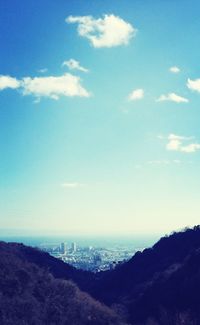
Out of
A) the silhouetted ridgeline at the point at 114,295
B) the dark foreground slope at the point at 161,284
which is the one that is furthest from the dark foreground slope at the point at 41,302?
the dark foreground slope at the point at 161,284

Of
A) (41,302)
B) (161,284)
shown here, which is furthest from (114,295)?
(41,302)

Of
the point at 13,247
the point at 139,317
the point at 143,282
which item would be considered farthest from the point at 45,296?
the point at 13,247

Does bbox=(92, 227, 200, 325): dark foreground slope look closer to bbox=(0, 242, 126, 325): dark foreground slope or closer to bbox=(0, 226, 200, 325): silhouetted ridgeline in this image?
bbox=(0, 226, 200, 325): silhouetted ridgeline

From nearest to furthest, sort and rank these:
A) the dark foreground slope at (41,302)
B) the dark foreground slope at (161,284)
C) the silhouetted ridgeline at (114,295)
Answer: the dark foreground slope at (41,302) → the silhouetted ridgeline at (114,295) → the dark foreground slope at (161,284)

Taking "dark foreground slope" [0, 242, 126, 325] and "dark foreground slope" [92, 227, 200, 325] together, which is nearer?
"dark foreground slope" [0, 242, 126, 325]

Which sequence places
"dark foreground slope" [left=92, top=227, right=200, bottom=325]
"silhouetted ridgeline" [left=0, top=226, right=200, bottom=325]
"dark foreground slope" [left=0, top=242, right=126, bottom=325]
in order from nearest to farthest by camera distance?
"dark foreground slope" [left=0, top=242, right=126, bottom=325] < "silhouetted ridgeline" [left=0, top=226, right=200, bottom=325] < "dark foreground slope" [left=92, top=227, right=200, bottom=325]

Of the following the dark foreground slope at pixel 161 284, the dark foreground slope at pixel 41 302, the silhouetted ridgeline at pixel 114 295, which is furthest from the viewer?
the dark foreground slope at pixel 161 284

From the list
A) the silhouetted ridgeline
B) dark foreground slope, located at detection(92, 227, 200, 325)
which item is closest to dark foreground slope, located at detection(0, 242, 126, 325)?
the silhouetted ridgeline

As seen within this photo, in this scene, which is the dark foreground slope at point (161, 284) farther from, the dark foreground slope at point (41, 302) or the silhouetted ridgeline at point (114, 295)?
the dark foreground slope at point (41, 302)

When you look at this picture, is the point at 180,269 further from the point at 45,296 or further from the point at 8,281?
the point at 8,281
